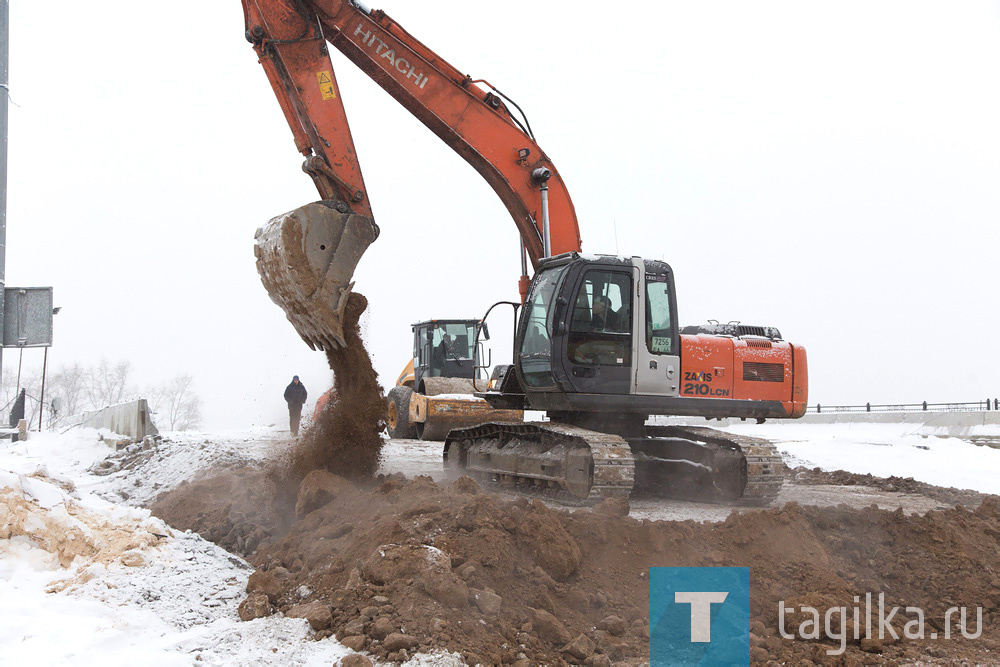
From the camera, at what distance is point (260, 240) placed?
728 cm

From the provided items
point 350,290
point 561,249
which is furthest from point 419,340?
point 350,290

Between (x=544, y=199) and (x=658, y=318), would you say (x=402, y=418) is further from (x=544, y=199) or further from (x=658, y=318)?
(x=658, y=318)

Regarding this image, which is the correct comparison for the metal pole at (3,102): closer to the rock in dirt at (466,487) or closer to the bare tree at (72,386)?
the rock in dirt at (466,487)

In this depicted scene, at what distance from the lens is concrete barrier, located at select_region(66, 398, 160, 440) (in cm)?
1263

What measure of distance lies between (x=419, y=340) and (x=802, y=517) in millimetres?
11937

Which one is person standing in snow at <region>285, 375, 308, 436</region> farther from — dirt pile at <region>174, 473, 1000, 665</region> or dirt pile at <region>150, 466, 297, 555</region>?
dirt pile at <region>174, 473, 1000, 665</region>

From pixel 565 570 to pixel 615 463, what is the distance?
2297 mm

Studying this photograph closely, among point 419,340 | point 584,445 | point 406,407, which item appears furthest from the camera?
point 419,340

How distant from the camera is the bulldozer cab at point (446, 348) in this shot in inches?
650

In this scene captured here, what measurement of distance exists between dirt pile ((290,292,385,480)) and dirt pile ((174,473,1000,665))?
126 cm

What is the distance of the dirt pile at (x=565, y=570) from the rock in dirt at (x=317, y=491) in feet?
0.10

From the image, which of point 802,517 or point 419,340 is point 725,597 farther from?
point 419,340

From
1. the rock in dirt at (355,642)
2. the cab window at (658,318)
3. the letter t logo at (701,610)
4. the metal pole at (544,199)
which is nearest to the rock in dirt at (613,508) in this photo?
the letter t logo at (701,610)

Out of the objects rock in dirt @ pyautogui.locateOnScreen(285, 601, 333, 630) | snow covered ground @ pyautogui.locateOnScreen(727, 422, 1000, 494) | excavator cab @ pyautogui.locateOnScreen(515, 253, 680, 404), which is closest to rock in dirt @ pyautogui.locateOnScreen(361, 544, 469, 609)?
rock in dirt @ pyautogui.locateOnScreen(285, 601, 333, 630)
